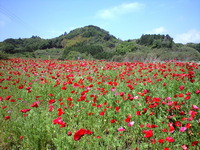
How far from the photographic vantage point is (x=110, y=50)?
4556cm

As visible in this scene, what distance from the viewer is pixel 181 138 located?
2.17 meters

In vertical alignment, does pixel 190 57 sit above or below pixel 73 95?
above

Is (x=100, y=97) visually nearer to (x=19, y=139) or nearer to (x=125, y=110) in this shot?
(x=125, y=110)

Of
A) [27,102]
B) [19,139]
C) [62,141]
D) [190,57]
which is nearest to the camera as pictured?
[62,141]

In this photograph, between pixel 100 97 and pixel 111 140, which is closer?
pixel 111 140

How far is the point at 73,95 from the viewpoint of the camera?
4043mm

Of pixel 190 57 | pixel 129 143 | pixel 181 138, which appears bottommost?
pixel 129 143

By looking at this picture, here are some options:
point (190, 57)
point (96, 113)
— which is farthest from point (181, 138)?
point (190, 57)

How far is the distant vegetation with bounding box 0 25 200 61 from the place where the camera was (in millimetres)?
14812

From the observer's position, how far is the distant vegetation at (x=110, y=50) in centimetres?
1481

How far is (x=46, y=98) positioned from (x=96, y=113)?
1.87 meters

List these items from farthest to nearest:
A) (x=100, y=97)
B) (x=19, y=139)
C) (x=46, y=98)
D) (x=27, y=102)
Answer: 1. (x=46, y=98)
2. (x=27, y=102)
3. (x=100, y=97)
4. (x=19, y=139)

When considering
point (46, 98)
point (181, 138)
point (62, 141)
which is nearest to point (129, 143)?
point (181, 138)

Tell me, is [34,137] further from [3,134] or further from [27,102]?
[27,102]
